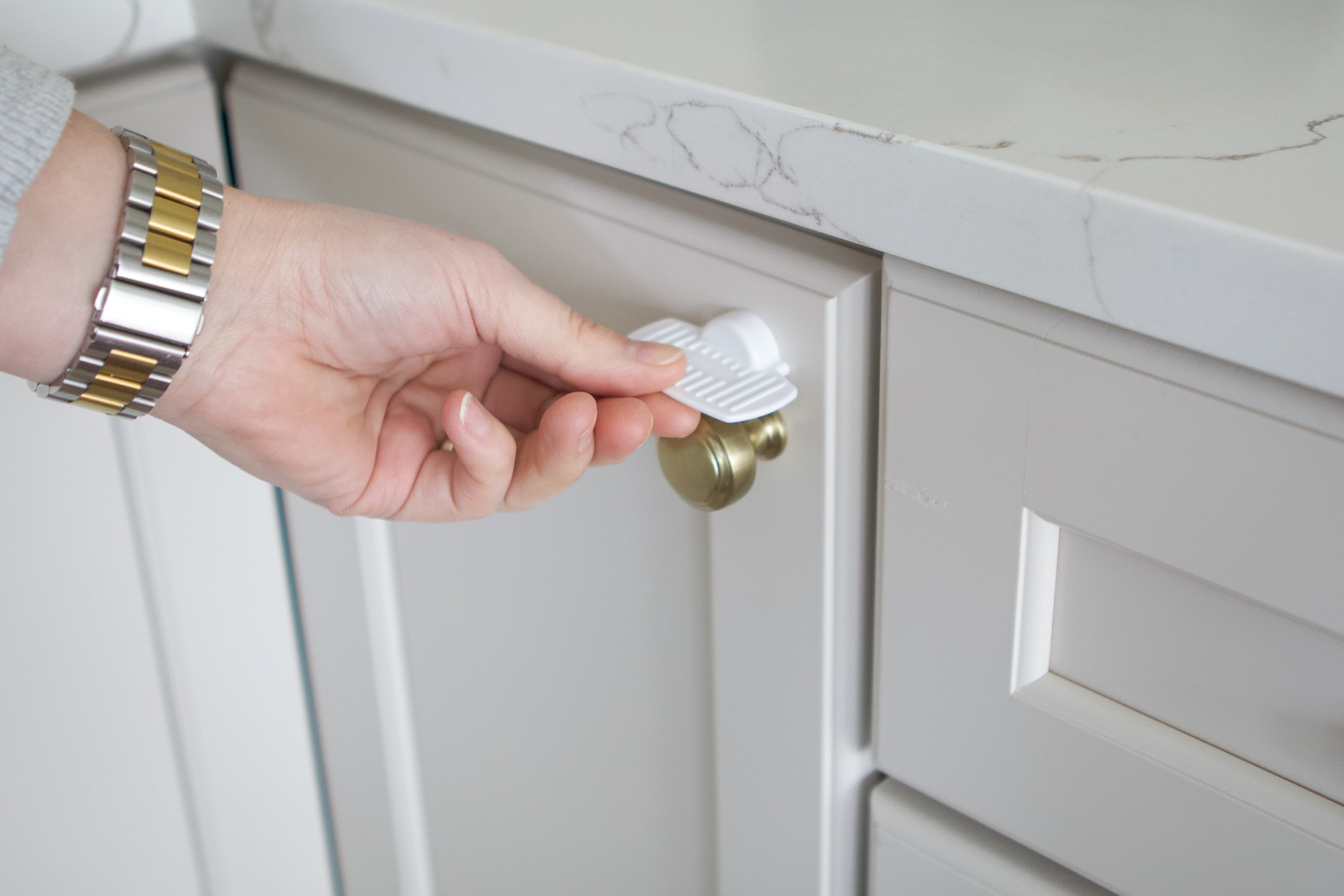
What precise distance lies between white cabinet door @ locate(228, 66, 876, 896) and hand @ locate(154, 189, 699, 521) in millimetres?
38

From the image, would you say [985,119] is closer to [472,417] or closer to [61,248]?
[472,417]

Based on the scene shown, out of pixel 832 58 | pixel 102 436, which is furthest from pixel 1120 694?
pixel 102 436

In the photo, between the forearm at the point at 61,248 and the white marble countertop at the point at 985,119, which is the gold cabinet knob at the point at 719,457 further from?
the forearm at the point at 61,248

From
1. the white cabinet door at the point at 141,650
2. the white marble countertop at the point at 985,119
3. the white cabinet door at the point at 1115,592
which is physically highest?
the white marble countertop at the point at 985,119

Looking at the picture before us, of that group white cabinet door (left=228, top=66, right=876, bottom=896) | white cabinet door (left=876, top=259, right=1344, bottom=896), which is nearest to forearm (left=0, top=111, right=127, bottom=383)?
white cabinet door (left=228, top=66, right=876, bottom=896)

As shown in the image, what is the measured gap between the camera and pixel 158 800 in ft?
2.06

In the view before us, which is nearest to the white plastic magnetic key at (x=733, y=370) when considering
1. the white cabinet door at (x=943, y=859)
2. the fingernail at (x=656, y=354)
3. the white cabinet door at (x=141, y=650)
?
the fingernail at (x=656, y=354)

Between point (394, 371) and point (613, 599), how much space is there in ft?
0.44

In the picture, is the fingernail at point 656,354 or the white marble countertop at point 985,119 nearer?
the white marble countertop at point 985,119

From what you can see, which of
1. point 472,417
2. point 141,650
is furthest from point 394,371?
point 141,650

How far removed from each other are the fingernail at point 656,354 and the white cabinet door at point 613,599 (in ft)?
0.09

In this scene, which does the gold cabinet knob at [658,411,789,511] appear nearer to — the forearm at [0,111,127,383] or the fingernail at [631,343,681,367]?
the fingernail at [631,343,681,367]

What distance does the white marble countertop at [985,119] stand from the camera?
25 centimetres

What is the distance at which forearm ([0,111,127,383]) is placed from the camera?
37cm
